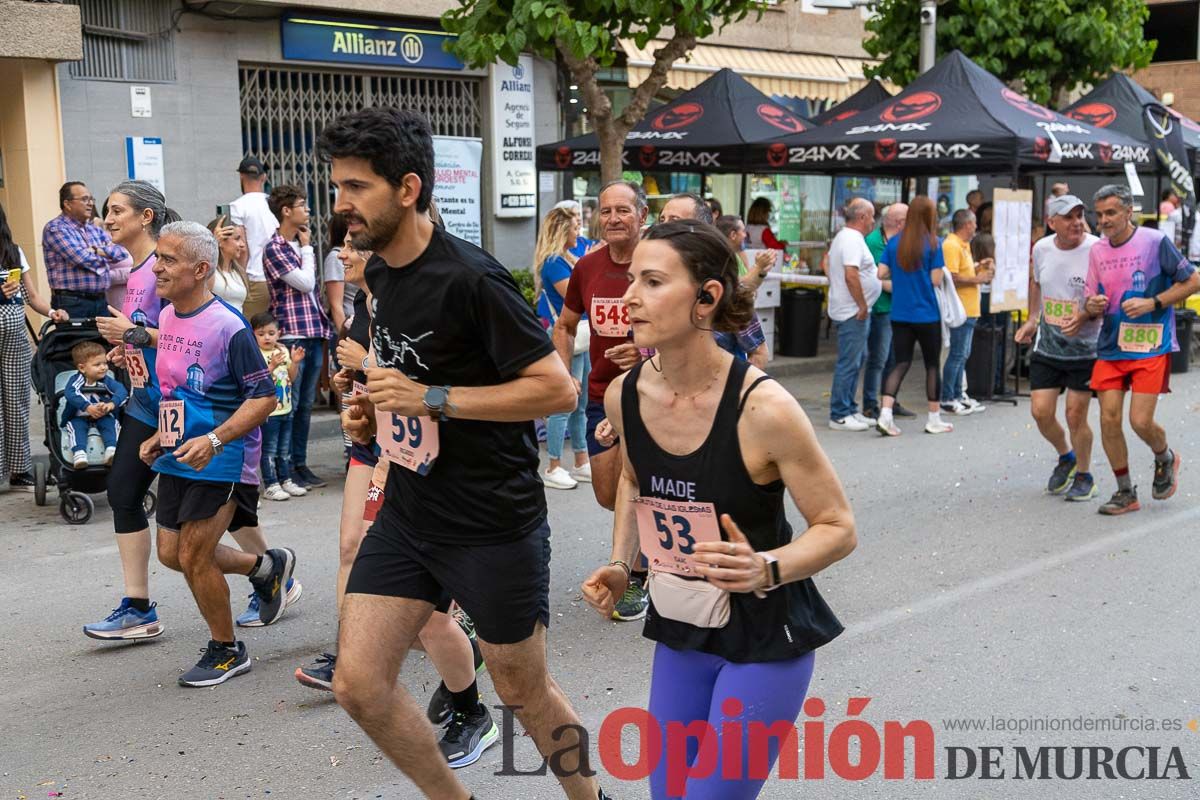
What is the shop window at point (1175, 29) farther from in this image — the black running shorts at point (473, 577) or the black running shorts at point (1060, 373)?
the black running shorts at point (473, 577)

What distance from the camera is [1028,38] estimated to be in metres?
16.9

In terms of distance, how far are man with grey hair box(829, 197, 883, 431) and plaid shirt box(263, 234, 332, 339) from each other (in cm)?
439

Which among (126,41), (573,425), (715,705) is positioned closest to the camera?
(715,705)

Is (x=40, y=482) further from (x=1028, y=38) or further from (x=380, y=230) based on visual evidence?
(x=1028, y=38)

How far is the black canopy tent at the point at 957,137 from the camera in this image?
1209 centimetres

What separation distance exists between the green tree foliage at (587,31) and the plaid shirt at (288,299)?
10.4 feet

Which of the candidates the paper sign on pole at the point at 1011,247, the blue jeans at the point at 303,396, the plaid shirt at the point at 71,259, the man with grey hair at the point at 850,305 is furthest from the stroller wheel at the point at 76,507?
the paper sign on pole at the point at 1011,247

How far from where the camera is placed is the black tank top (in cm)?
303

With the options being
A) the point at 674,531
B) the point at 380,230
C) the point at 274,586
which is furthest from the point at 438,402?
the point at 274,586

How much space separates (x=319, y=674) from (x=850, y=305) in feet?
23.6

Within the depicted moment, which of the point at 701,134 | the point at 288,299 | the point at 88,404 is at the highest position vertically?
the point at 701,134

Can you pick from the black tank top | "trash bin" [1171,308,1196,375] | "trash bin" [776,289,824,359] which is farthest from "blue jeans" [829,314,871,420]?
the black tank top

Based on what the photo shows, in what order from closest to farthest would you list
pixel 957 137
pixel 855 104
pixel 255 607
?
pixel 255 607 < pixel 957 137 < pixel 855 104

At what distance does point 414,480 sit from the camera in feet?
11.8
